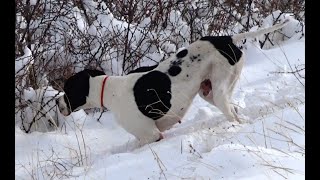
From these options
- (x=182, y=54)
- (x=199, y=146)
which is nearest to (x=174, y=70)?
(x=182, y=54)

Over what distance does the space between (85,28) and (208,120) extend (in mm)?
3132

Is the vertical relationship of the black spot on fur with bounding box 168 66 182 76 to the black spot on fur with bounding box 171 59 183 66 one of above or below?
below

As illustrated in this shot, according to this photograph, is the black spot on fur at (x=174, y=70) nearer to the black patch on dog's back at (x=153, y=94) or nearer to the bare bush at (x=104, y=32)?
the black patch on dog's back at (x=153, y=94)

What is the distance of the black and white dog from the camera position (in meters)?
4.86

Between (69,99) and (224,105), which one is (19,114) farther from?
(224,105)

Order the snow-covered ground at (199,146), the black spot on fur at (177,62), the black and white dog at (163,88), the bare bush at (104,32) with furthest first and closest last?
1. the bare bush at (104,32)
2. the black spot on fur at (177,62)
3. the black and white dog at (163,88)
4. the snow-covered ground at (199,146)

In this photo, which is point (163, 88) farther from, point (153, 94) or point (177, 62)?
point (177, 62)

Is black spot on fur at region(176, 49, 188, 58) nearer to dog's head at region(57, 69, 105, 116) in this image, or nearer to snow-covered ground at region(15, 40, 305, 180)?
snow-covered ground at region(15, 40, 305, 180)

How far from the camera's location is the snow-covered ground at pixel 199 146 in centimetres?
326

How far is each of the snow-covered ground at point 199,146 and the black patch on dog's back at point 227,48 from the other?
598mm

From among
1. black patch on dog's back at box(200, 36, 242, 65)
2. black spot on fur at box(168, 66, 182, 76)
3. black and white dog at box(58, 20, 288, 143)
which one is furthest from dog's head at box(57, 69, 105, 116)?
black patch on dog's back at box(200, 36, 242, 65)

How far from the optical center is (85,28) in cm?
767

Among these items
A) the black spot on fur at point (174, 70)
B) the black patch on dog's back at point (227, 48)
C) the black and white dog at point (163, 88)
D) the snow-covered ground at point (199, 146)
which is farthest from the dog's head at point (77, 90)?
the black patch on dog's back at point (227, 48)

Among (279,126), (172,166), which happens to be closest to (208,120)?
(279,126)
